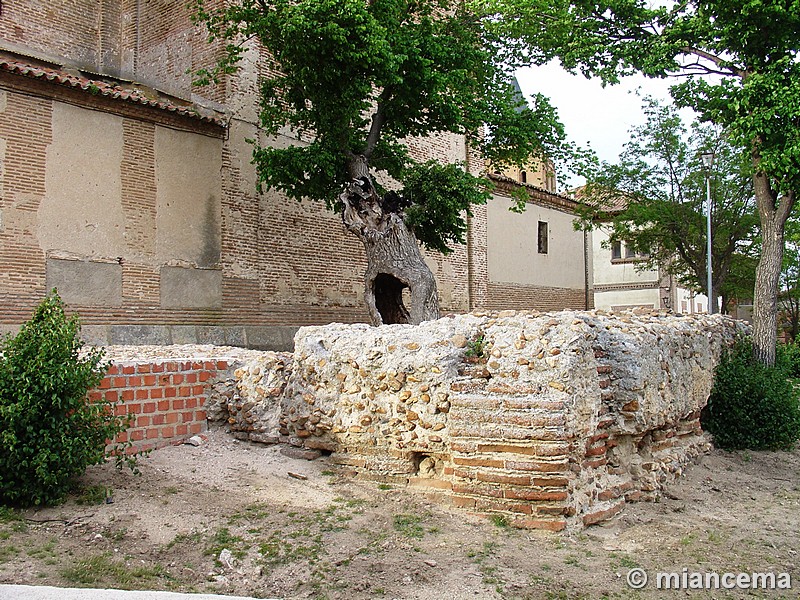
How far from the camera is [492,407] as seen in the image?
14.6 feet

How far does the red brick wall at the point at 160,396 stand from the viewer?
16.2 feet

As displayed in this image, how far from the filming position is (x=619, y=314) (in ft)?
20.9

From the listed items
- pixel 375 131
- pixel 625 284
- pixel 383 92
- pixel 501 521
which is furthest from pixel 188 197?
pixel 625 284

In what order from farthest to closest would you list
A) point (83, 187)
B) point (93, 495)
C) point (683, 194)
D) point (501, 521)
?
1. point (683, 194)
2. point (83, 187)
3. point (501, 521)
4. point (93, 495)

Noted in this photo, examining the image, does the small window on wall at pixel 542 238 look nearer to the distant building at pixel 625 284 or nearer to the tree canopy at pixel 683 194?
the tree canopy at pixel 683 194

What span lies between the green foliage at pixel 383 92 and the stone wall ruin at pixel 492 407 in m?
6.04

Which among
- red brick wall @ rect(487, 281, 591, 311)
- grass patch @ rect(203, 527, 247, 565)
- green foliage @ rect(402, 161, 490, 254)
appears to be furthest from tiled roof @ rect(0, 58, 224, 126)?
red brick wall @ rect(487, 281, 591, 311)

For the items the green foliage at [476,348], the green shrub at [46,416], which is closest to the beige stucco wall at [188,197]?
the green shrub at [46,416]

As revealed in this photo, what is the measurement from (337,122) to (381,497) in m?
8.06

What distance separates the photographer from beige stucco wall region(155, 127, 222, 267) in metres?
11.8

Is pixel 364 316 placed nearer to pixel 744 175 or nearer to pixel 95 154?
pixel 95 154

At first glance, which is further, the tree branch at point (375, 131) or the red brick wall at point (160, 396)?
the tree branch at point (375, 131)

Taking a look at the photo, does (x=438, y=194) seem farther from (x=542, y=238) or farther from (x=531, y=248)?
(x=542, y=238)

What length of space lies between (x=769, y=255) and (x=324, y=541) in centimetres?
870
